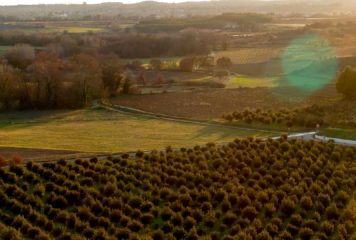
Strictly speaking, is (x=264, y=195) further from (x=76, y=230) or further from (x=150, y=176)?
(x=76, y=230)

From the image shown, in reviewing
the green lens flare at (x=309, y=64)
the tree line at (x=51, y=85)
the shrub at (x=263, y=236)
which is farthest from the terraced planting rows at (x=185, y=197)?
the green lens flare at (x=309, y=64)

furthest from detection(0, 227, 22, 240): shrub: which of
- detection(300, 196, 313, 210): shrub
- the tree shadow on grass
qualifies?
the tree shadow on grass

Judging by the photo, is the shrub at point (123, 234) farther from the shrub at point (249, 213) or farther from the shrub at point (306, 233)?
the shrub at point (306, 233)

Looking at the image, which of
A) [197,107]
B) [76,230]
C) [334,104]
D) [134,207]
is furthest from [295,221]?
[197,107]

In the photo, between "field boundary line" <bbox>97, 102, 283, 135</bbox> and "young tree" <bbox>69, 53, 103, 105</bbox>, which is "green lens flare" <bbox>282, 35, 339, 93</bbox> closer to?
"field boundary line" <bbox>97, 102, 283, 135</bbox>

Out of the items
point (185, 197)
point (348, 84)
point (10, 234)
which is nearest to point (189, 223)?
point (185, 197)

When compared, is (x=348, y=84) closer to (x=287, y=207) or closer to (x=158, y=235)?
(x=287, y=207)
